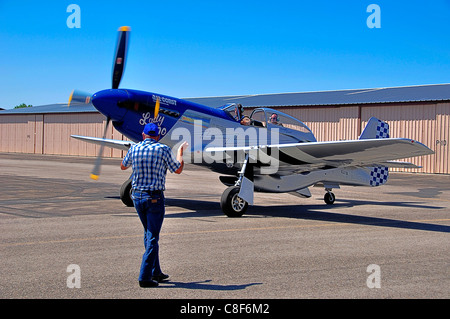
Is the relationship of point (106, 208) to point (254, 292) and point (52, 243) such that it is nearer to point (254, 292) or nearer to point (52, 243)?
point (52, 243)

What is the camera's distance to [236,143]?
40.5 ft

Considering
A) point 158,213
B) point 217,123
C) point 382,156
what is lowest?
point 158,213

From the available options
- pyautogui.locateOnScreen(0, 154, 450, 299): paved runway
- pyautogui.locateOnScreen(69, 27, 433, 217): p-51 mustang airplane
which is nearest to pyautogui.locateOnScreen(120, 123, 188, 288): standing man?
pyautogui.locateOnScreen(0, 154, 450, 299): paved runway

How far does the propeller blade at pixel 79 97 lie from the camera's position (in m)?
12.1

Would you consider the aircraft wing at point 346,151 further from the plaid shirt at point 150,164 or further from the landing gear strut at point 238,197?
the plaid shirt at point 150,164

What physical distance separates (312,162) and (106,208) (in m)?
4.91

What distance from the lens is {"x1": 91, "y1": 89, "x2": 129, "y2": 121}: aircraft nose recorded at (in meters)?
10.9

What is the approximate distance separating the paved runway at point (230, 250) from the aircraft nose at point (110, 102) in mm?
2167

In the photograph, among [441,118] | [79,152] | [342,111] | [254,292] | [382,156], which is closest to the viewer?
[254,292]

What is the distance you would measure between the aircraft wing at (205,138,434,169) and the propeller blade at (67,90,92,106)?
3100 millimetres

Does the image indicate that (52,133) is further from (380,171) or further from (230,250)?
(230,250)

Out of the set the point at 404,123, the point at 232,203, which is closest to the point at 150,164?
the point at 232,203
